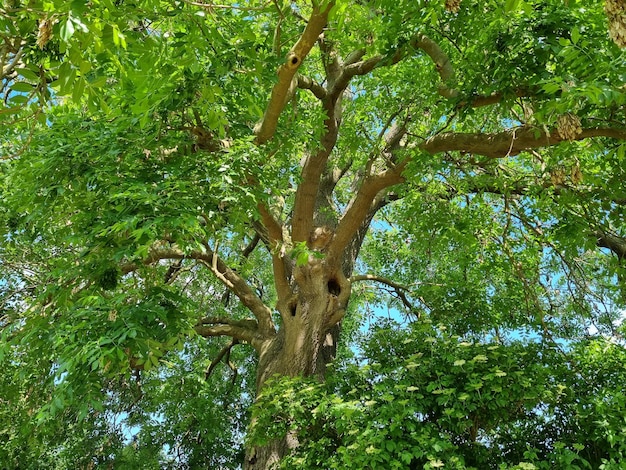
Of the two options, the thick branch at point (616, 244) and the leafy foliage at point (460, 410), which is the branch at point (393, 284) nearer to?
the leafy foliage at point (460, 410)

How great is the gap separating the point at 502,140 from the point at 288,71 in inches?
70.9

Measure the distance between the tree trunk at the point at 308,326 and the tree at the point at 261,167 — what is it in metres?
0.02

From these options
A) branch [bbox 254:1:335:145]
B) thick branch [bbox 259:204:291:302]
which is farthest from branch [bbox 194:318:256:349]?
branch [bbox 254:1:335:145]

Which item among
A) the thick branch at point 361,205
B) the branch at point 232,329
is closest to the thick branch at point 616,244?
the thick branch at point 361,205

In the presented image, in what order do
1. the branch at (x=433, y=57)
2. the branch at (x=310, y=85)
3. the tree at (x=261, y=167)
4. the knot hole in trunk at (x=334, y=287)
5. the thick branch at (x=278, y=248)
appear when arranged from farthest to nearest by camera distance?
the knot hole in trunk at (x=334, y=287), the branch at (x=310, y=85), the thick branch at (x=278, y=248), the branch at (x=433, y=57), the tree at (x=261, y=167)

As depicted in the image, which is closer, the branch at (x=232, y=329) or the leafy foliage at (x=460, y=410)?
the leafy foliage at (x=460, y=410)

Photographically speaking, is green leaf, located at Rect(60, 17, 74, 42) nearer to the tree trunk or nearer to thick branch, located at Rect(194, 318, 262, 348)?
the tree trunk

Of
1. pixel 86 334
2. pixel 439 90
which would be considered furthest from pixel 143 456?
pixel 439 90

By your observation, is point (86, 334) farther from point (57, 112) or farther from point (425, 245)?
point (425, 245)

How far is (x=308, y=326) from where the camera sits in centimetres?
546

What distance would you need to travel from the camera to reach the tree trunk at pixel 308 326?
536 centimetres

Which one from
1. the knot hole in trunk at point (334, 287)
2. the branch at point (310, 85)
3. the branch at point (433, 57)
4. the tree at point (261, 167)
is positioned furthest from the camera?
the knot hole in trunk at point (334, 287)

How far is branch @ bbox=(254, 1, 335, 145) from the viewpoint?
369 cm

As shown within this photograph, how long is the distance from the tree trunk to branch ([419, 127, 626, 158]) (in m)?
1.82
